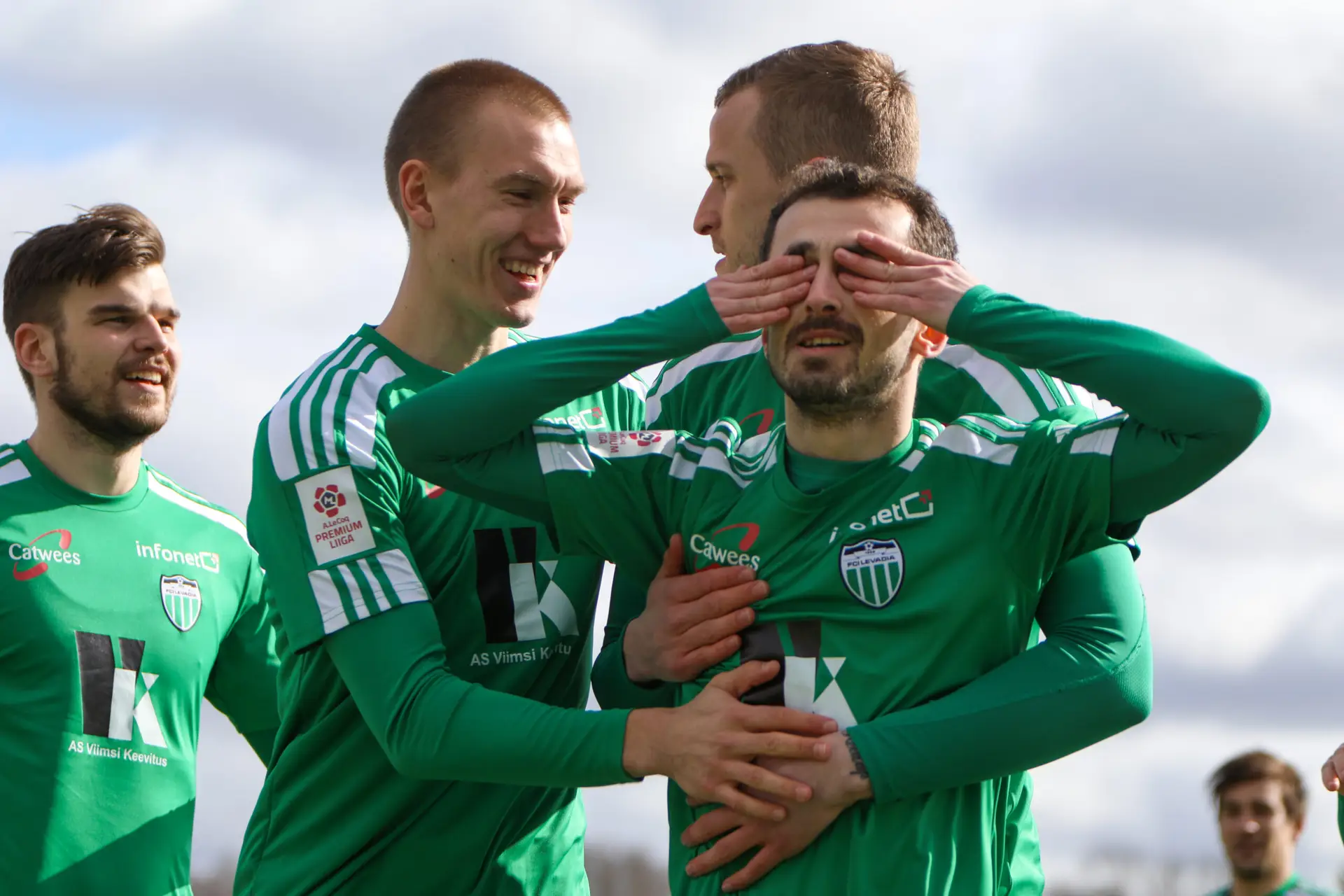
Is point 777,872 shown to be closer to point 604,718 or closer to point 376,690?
point 604,718

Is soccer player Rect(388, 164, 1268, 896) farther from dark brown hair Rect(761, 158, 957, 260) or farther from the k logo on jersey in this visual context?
the k logo on jersey

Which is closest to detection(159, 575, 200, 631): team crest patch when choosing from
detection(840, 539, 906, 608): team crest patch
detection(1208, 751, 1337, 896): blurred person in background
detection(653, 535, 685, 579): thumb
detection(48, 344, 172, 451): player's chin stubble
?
detection(48, 344, 172, 451): player's chin stubble

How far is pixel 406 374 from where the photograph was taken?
524 centimetres

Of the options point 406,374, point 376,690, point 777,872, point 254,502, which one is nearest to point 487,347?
point 406,374

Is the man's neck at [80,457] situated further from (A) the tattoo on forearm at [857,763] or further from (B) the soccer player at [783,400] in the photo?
(A) the tattoo on forearm at [857,763]

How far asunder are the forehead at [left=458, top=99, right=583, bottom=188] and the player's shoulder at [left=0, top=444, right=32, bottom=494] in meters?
3.03

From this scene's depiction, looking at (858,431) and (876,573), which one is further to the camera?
(858,431)

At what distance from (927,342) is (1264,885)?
500 cm

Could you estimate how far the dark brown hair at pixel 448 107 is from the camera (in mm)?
5672

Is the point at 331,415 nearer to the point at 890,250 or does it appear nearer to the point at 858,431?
the point at 858,431

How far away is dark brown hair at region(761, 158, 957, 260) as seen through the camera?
441cm

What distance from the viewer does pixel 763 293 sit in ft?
13.9

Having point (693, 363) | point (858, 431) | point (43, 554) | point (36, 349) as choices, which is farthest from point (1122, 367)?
point (36, 349)

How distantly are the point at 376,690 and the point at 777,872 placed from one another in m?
1.22
